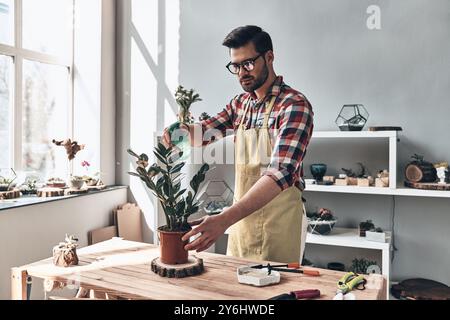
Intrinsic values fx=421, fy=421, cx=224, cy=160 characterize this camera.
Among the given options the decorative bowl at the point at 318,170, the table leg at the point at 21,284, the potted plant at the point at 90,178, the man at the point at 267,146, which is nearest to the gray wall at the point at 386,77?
the decorative bowl at the point at 318,170

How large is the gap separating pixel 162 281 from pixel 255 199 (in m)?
0.47

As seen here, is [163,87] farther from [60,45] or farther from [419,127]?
[419,127]

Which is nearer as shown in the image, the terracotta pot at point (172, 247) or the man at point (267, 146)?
the terracotta pot at point (172, 247)

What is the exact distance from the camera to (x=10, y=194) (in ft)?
9.41

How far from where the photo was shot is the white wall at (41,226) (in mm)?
2570

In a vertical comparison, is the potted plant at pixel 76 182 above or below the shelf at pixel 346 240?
above

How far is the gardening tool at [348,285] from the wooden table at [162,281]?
22 millimetres

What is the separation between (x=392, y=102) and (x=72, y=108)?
269cm

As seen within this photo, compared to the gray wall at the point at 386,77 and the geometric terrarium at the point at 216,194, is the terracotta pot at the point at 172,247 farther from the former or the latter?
the gray wall at the point at 386,77

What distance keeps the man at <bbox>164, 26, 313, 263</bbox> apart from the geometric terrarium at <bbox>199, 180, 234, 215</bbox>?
125 cm

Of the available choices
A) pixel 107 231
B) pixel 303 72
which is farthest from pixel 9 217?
pixel 303 72

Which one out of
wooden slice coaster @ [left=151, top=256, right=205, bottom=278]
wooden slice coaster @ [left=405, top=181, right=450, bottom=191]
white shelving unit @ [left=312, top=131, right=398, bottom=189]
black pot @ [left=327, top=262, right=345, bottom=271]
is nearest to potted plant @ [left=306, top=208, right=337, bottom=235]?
black pot @ [left=327, top=262, right=345, bottom=271]

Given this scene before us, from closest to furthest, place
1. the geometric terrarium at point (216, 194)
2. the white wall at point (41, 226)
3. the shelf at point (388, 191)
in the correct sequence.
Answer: the white wall at point (41, 226) → the shelf at point (388, 191) → the geometric terrarium at point (216, 194)

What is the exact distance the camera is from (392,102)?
10.1ft
